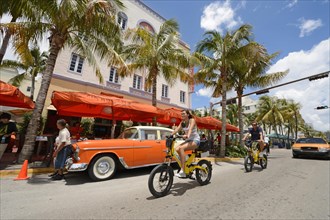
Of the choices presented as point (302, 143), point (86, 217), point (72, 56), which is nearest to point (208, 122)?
point (302, 143)

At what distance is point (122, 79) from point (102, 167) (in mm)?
14298

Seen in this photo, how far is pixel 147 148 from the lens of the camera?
615 centimetres

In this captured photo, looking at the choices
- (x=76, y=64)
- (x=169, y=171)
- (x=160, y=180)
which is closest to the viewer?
(x=160, y=180)

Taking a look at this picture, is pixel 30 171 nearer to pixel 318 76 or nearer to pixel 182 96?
pixel 318 76

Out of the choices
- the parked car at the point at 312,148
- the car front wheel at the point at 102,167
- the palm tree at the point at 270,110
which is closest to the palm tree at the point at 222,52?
the parked car at the point at 312,148

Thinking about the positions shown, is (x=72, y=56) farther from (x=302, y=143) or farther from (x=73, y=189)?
(x=302, y=143)

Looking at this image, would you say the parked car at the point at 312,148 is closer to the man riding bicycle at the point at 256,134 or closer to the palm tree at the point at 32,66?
the man riding bicycle at the point at 256,134

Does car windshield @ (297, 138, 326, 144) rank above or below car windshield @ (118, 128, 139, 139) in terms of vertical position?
above

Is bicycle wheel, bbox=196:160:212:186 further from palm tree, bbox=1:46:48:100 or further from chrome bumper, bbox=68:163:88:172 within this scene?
palm tree, bbox=1:46:48:100

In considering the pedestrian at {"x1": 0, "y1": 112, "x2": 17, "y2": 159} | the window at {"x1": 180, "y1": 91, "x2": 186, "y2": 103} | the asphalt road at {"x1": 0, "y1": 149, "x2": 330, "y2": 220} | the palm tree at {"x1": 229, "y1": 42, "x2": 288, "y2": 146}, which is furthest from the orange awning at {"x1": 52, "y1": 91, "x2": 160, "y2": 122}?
the window at {"x1": 180, "y1": 91, "x2": 186, "y2": 103}

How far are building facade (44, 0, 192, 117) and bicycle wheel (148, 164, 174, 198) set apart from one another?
9.43 m

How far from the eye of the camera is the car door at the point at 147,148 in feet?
19.4

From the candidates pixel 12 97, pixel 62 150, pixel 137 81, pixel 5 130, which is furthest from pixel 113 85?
pixel 62 150

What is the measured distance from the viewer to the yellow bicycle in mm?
3944
